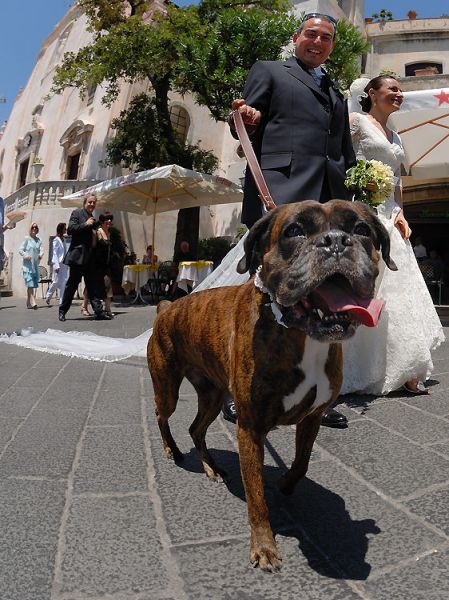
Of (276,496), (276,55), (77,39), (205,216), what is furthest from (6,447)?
(77,39)

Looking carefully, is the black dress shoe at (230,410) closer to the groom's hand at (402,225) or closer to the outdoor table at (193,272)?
the groom's hand at (402,225)

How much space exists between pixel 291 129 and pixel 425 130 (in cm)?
605

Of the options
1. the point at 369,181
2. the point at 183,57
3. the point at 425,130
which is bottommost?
the point at 369,181

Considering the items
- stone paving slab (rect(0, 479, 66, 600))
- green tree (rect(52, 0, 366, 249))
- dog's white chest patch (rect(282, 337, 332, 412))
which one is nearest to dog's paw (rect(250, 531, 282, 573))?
dog's white chest patch (rect(282, 337, 332, 412))

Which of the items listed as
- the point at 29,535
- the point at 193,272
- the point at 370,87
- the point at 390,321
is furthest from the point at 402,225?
the point at 193,272

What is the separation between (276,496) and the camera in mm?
2107

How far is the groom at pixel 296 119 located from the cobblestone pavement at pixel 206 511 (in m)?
1.37

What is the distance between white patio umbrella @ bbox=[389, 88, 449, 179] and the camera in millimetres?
7227

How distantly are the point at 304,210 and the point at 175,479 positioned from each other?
1.37m

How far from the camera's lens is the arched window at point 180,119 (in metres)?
22.4

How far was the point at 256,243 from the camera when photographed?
5.85ft

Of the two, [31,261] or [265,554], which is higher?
[31,261]

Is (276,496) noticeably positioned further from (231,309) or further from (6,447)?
(6,447)

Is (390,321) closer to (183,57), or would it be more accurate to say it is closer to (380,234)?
(380,234)
